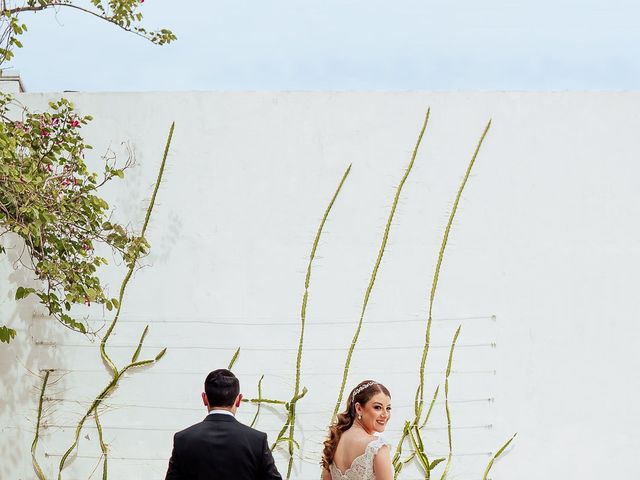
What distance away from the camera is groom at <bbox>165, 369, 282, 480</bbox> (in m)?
3.39

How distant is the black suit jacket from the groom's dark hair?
0.15ft

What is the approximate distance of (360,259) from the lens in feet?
18.5

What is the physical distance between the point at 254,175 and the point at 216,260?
516 mm

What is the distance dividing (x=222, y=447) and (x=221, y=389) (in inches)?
7.5

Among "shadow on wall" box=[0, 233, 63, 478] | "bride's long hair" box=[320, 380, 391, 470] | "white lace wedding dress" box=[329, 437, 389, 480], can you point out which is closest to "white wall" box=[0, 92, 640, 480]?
"shadow on wall" box=[0, 233, 63, 478]

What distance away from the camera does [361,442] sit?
11.7 ft

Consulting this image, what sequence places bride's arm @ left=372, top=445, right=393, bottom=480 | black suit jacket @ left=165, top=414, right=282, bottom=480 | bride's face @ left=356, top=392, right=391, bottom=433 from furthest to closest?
bride's face @ left=356, top=392, right=391, bottom=433
bride's arm @ left=372, top=445, right=393, bottom=480
black suit jacket @ left=165, top=414, right=282, bottom=480

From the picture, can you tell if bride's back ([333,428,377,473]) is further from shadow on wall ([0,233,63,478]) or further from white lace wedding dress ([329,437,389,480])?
shadow on wall ([0,233,63,478])

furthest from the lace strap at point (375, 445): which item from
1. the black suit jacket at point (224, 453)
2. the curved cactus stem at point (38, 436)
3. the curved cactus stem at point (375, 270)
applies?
the curved cactus stem at point (38, 436)

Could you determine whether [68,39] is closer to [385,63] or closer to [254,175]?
[254,175]

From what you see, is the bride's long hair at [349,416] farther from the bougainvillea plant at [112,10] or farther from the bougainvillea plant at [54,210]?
the bougainvillea plant at [112,10]

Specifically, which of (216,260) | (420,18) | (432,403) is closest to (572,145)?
(420,18)

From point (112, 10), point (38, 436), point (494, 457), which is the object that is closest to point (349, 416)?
point (494, 457)

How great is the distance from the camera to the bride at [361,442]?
3521 mm
